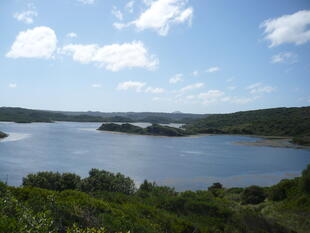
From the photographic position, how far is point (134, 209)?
36.3 feet

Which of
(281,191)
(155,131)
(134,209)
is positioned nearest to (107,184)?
(134,209)

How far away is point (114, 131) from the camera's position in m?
109

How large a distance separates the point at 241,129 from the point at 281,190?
8906 cm

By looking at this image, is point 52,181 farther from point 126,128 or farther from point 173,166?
point 126,128

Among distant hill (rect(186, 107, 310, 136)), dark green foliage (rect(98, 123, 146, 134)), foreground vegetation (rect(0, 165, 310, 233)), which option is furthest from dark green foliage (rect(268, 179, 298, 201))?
dark green foliage (rect(98, 123, 146, 134))

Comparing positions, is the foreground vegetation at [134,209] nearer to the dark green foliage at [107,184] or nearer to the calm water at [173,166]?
the dark green foliage at [107,184]

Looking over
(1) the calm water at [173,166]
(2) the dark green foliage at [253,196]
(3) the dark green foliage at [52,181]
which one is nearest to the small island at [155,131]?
(1) the calm water at [173,166]

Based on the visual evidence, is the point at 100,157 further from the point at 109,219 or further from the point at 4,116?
the point at 4,116

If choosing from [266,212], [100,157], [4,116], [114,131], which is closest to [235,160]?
[100,157]

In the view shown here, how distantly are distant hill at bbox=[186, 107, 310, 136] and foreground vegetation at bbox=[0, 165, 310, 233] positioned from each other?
78.9 meters

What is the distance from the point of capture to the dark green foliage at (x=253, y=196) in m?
22.4

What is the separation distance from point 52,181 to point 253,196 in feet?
53.8

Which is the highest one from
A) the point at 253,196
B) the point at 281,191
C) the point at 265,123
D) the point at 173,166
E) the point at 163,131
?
the point at 265,123

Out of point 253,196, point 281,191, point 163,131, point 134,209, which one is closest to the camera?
point 134,209
